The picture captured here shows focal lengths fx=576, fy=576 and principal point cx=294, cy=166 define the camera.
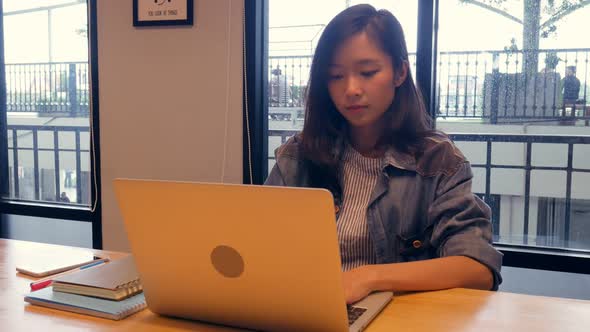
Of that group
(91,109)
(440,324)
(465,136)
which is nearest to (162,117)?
(91,109)

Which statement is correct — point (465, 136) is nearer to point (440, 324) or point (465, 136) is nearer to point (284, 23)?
point (284, 23)

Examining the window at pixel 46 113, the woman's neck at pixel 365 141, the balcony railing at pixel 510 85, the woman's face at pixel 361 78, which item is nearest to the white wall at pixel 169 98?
the window at pixel 46 113

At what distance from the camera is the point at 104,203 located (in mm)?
2719

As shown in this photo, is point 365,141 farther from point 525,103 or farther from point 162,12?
point 162,12

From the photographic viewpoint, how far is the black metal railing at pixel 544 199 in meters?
2.08

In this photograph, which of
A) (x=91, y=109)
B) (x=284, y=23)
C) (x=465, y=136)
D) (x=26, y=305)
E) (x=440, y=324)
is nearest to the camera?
(x=440, y=324)

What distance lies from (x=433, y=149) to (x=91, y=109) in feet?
6.16

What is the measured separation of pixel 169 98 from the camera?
2551 mm

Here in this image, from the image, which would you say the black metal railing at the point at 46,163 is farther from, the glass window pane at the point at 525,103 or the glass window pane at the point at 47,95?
the glass window pane at the point at 525,103

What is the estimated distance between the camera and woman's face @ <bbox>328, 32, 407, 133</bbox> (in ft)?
4.45

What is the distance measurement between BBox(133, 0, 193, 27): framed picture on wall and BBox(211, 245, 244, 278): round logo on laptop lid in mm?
1841

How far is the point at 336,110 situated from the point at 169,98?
124 centimetres

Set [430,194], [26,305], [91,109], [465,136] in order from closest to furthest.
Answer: [26,305] → [430,194] → [465,136] → [91,109]

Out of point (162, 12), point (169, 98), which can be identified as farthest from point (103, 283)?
point (162, 12)
